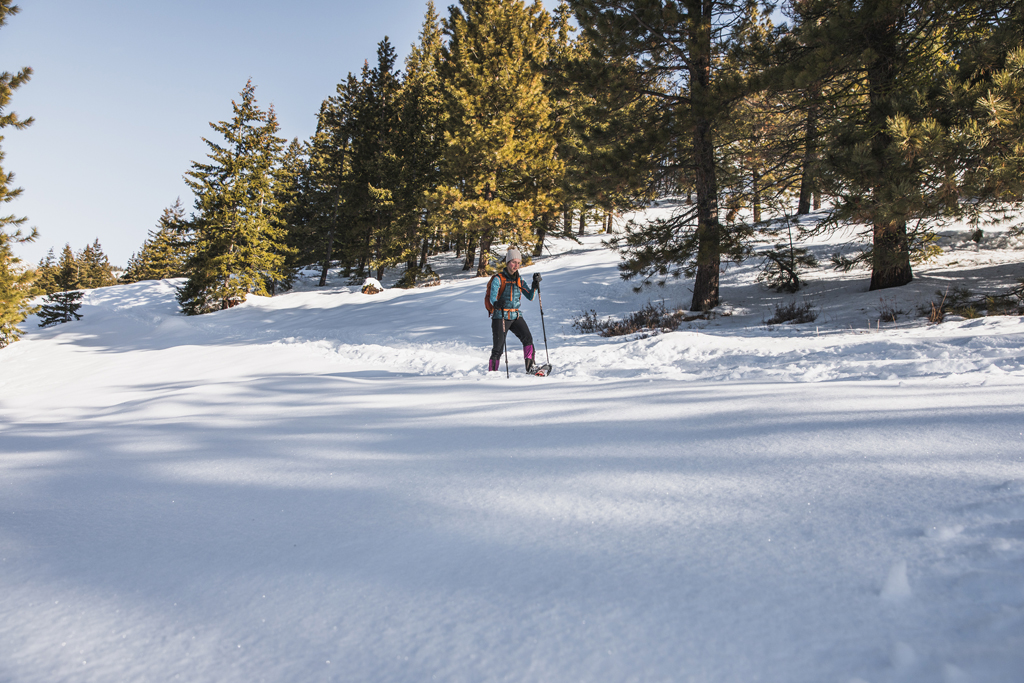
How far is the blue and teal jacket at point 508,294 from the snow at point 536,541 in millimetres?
3309

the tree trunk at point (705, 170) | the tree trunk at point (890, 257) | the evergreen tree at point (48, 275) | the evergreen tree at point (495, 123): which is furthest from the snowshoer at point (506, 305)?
the evergreen tree at point (48, 275)

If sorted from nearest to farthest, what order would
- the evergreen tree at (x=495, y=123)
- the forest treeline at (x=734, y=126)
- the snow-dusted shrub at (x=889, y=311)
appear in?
the forest treeline at (x=734, y=126) < the snow-dusted shrub at (x=889, y=311) < the evergreen tree at (x=495, y=123)

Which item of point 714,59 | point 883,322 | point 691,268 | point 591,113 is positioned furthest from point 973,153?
point 591,113

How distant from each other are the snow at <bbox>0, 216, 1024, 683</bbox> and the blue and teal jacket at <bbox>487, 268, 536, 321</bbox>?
331cm

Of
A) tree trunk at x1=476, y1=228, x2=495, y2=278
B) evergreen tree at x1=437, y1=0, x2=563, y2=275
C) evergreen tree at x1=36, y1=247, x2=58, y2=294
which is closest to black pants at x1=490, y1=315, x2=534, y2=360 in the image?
evergreen tree at x1=437, y1=0, x2=563, y2=275

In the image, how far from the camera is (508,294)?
7.04 metres

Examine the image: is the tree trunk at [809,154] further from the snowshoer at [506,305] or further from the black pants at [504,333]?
the black pants at [504,333]

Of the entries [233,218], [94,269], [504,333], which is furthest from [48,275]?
[504,333]

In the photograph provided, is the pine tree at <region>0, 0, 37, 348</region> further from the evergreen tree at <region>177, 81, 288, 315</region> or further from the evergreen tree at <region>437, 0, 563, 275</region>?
the evergreen tree at <region>437, 0, 563, 275</region>

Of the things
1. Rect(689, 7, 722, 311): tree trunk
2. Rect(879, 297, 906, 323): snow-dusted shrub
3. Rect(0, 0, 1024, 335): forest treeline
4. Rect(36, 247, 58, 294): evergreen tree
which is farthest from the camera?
Rect(36, 247, 58, 294): evergreen tree

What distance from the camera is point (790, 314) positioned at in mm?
9086

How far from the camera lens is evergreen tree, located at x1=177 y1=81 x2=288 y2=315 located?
856 inches

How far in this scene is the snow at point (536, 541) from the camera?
3.16ft

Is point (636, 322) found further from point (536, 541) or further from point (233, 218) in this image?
point (233, 218)
